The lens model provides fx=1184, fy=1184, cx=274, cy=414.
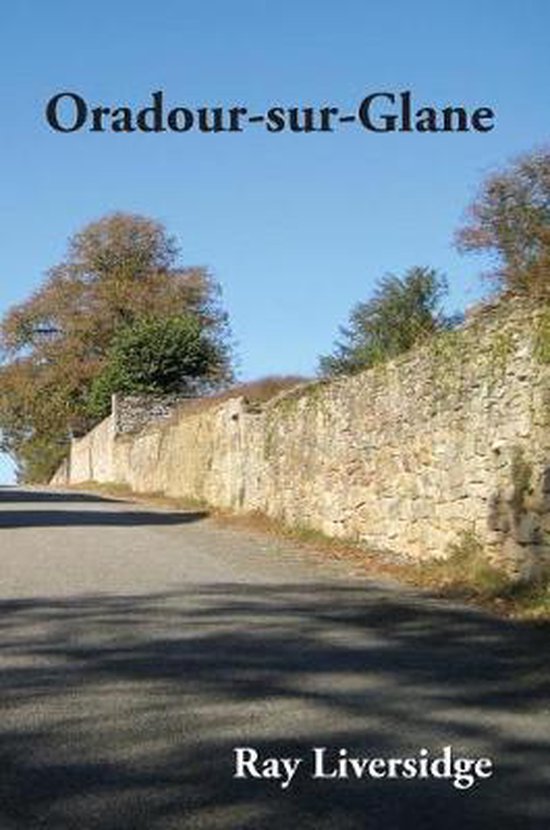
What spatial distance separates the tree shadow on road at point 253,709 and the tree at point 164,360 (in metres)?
38.7

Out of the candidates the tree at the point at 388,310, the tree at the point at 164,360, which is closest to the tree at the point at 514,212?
the tree at the point at 388,310

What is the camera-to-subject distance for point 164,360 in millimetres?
Answer: 48500

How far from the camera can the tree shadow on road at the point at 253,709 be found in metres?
4.60

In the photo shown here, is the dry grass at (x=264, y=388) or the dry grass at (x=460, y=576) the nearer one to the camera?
the dry grass at (x=460, y=576)

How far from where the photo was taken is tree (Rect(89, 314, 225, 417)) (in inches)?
1897

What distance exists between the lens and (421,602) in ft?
33.1

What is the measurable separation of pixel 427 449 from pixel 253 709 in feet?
24.3

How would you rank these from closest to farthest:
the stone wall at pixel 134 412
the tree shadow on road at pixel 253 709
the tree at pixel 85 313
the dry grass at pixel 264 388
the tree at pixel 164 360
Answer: the tree shadow on road at pixel 253 709 → the dry grass at pixel 264 388 → the stone wall at pixel 134 412 → the tree at pixel 164 360 → the tree at pixel 85 313

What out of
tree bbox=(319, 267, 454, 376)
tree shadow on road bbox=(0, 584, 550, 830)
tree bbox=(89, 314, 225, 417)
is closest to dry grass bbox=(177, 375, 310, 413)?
tree bbox=(319, 267, 454, 376)

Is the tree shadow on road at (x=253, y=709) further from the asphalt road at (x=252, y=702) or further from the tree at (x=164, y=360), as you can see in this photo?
the tree at (x=164, y=360)

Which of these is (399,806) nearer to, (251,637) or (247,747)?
(247,747)

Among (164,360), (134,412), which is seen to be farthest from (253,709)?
(164,360)

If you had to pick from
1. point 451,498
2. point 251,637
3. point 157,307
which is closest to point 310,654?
point 251,637

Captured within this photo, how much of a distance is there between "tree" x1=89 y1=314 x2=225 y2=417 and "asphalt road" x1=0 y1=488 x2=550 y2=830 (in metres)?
37.0
